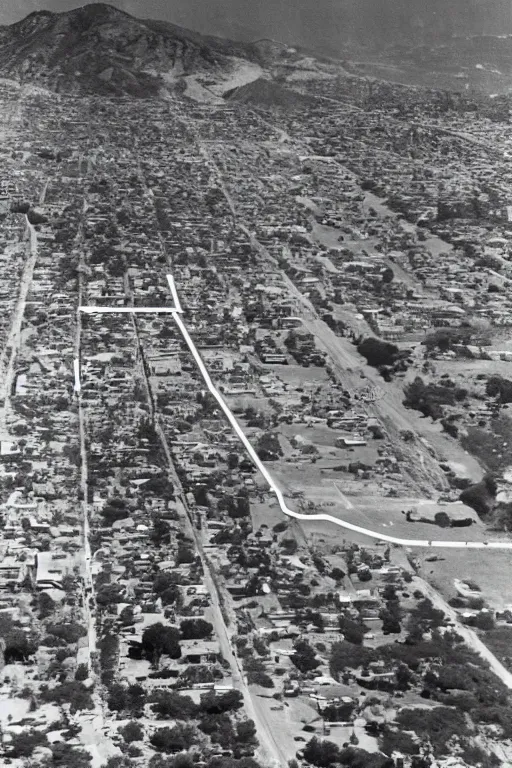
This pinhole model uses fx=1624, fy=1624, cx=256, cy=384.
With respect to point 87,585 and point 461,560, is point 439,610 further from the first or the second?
point 87,585

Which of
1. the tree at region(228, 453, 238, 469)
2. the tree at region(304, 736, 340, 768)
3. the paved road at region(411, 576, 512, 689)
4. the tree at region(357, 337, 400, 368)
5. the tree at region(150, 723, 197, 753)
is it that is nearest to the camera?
the tree at region(304, 736, 340, 768)

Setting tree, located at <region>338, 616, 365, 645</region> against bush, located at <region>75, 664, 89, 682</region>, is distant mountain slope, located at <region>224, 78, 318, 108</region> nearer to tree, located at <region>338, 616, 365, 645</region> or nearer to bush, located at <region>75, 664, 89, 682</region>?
tree, located at <region>338, 616, 365, 645</region>

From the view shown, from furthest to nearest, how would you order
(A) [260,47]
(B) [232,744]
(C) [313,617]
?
(A) [260,47] → (C) [313,617] → (B) [232,744]

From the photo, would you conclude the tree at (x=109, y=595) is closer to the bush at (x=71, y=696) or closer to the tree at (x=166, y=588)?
the tree at (x=166, y=588)

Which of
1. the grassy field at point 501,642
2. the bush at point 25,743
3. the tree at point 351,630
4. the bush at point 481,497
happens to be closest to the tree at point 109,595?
the tree at point 351,630

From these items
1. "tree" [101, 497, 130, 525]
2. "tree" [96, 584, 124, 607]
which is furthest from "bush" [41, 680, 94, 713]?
"tree" [101, 497, 130, 525]

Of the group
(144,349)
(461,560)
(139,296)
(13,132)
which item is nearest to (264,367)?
(144,349)
